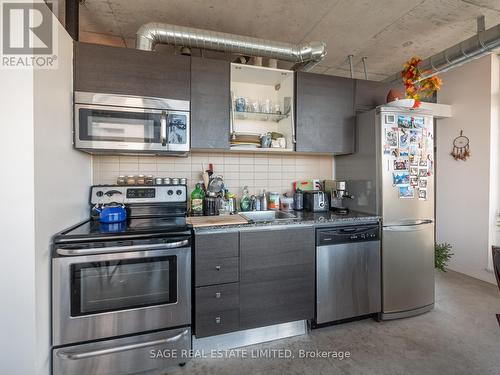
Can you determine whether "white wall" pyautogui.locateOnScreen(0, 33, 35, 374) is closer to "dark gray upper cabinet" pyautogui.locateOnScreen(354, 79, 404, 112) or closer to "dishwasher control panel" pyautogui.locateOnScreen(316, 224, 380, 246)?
"dishwasher control panel" pyautogui.locateOnScreen(316, 224, 380, 246)

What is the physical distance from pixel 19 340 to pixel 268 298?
4.85 ft

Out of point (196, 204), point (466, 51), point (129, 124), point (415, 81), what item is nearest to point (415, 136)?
point (415, 81)

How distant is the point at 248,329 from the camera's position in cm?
185

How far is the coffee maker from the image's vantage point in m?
2.45

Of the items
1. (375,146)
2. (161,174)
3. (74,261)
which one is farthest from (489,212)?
(74,261)

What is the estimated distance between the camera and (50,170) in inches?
55.2

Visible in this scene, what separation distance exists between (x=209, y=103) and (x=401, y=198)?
1.88 m

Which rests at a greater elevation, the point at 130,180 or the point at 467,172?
the point at 467,172

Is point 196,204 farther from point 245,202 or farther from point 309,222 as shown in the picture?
point 309,222

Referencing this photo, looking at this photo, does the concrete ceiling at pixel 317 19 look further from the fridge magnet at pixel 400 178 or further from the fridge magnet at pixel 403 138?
the fridge magnet at pixel 400 178

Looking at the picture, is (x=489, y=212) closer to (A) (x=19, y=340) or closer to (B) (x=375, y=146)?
(B) (x=375, y=146)

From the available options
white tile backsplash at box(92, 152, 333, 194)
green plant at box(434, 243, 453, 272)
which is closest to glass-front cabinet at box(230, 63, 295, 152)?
white tile backsplash at box(92, 152, 333, 194)

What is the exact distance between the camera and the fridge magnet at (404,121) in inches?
84.4

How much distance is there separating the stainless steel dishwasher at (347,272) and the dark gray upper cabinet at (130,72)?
169 centimetres
